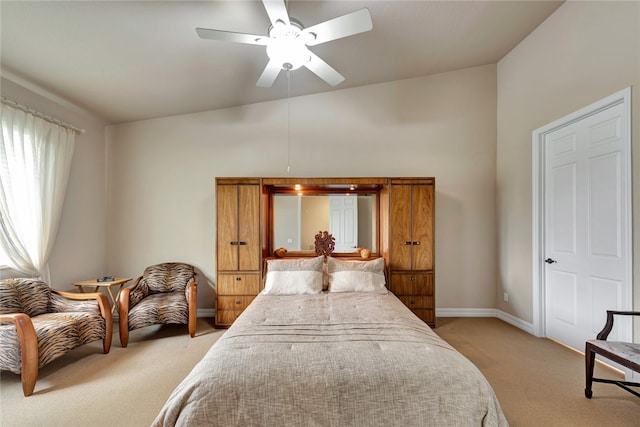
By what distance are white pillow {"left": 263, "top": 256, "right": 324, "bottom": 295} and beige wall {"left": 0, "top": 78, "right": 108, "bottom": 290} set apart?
2459 mm

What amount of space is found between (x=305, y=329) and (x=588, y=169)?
10.4 ft

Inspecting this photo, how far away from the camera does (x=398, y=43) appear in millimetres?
3098

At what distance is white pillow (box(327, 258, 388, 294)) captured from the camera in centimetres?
308

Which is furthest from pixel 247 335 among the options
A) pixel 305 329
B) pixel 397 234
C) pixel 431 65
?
pixel 431 65

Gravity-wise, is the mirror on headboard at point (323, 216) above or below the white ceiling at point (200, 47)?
below

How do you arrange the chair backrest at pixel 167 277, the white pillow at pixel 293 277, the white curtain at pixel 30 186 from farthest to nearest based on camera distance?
the chair backrest at pixel 167 277 < the white pillow at pixel 293 277 < the white curtain at pixel 30 186

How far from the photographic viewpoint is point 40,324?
2.42 meters

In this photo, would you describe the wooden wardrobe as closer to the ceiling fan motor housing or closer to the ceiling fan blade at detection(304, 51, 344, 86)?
the ceiling fan blade at detection(304, 51, 344, 86)

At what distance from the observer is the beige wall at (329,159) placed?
13.2 feet

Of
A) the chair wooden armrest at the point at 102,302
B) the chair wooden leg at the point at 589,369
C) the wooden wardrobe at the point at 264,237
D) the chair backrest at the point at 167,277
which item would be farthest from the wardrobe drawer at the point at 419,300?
the chair wooden armrest at the point at 102,302

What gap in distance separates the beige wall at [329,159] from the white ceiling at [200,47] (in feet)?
0.85

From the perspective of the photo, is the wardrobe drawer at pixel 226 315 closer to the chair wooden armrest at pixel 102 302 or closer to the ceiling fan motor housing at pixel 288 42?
the chair wooden armrest at pixel 102 302

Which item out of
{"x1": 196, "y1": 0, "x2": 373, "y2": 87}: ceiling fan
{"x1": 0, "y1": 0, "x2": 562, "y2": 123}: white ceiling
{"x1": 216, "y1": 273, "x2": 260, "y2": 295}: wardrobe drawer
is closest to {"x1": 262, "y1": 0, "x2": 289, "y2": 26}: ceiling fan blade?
{"x1": 196, "y1": 0, "x2": 373, "y2": 87}: ceiling fan

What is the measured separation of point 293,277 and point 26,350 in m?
2.21
